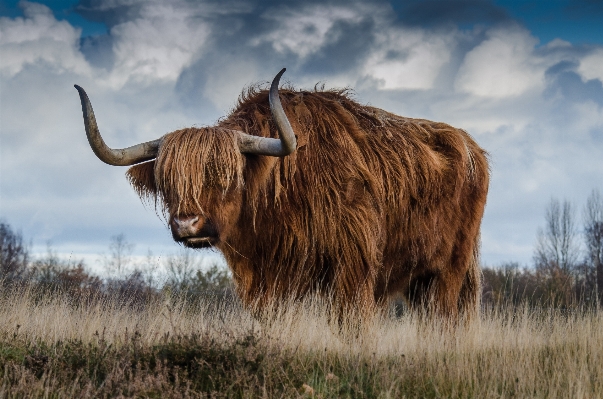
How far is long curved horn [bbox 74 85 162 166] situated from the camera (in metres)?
6.22

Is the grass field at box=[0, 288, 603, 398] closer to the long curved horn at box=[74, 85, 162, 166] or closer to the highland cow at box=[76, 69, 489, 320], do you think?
the highland cow at box=[76, 69, 489, 320]

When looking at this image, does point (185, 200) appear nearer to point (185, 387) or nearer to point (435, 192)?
point (185, 387)

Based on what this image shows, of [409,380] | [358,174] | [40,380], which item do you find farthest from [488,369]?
[40,380]

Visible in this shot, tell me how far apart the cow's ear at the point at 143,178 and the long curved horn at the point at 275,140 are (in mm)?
917

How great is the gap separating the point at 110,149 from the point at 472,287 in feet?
16.5

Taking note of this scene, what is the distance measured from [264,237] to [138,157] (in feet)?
4.55

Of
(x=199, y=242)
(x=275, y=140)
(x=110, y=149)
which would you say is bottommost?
(x=199, y=242)

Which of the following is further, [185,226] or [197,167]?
[197,167]

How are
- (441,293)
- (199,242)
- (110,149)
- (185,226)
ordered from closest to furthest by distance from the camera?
(185,226) → (199,242) → (110,149) → (441,293)

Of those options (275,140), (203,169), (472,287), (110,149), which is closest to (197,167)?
(203,169)

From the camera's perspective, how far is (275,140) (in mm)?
6098

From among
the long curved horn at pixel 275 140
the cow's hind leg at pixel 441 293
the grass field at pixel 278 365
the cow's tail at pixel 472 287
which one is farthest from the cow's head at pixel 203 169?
the cow's tail at pixel 472 287

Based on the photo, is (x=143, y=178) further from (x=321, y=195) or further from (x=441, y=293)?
(x=441, y=293)

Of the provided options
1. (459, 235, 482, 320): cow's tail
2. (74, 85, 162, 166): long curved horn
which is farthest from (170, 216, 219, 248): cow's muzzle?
(459, 235, 482, 320): cow's tail
